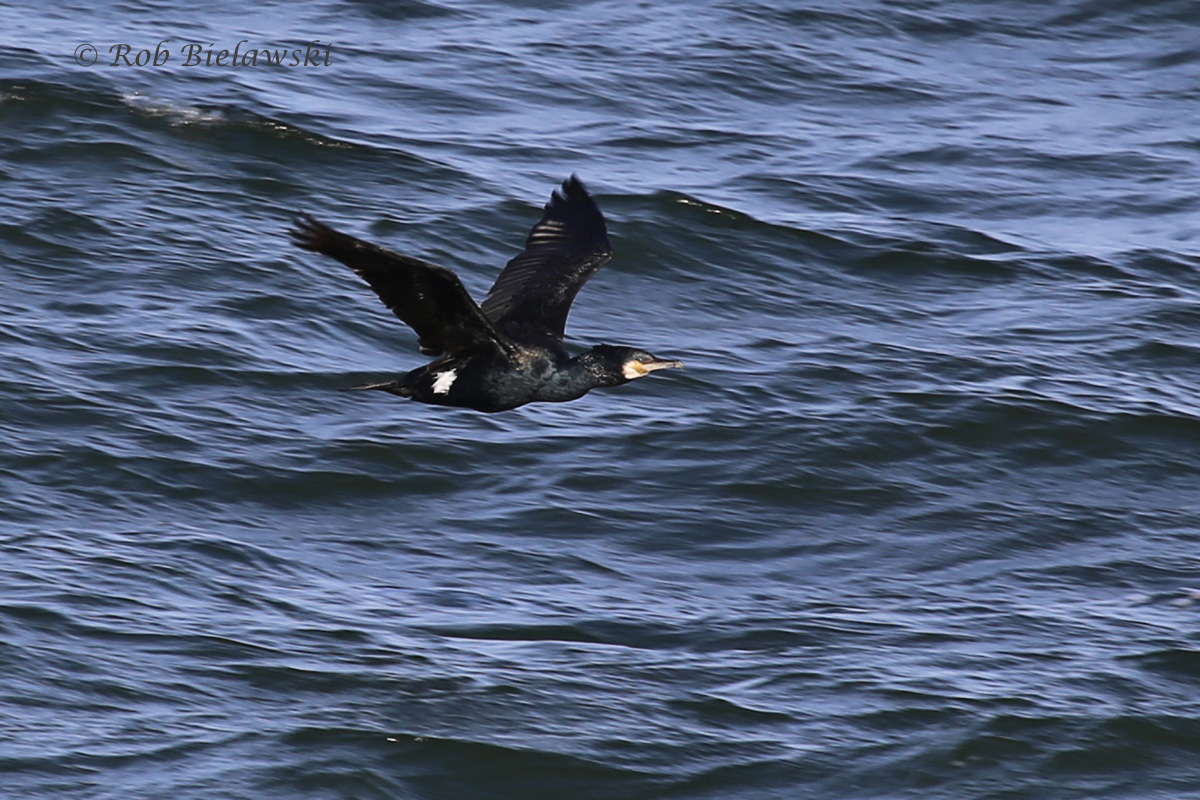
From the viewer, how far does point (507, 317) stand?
745cm

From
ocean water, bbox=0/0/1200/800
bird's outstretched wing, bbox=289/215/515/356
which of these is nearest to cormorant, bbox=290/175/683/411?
bird's outstretched wing, bbox=289/215/515/356

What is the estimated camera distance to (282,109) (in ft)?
41.4

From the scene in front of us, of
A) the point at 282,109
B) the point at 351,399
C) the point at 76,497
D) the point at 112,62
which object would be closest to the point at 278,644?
the point at 76,497

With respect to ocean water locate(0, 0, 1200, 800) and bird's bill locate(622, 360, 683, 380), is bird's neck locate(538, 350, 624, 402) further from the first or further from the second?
ocean water locate(0, 0, 1200, 800)

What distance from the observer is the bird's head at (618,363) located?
712 centimetres

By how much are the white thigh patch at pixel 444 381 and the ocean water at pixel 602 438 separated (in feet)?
4.52

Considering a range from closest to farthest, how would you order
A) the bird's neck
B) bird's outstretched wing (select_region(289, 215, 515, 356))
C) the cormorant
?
bird's outstretched wing (select_region(289, 215, 515, 356)), the cormorant, the bird's neck

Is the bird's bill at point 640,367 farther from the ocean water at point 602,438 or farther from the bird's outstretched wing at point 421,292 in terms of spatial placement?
the ocean water at point 602,438

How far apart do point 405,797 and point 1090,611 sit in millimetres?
3335

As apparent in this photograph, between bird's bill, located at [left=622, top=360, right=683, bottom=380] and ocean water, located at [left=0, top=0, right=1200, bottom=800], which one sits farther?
ocean water, located at [left=0, top=0, right=1200, bottom=800]

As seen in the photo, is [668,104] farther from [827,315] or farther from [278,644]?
[278,644]

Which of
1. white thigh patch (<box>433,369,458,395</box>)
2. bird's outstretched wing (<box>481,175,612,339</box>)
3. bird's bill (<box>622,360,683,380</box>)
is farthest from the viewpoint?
bird's outstretched wing (<box>481,175,612,339</box>)

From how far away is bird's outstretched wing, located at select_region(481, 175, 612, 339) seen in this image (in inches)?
294

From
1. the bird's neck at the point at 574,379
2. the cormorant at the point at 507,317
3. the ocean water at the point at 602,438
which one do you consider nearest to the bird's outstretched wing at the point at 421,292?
the cormorant at the point at 507,317
